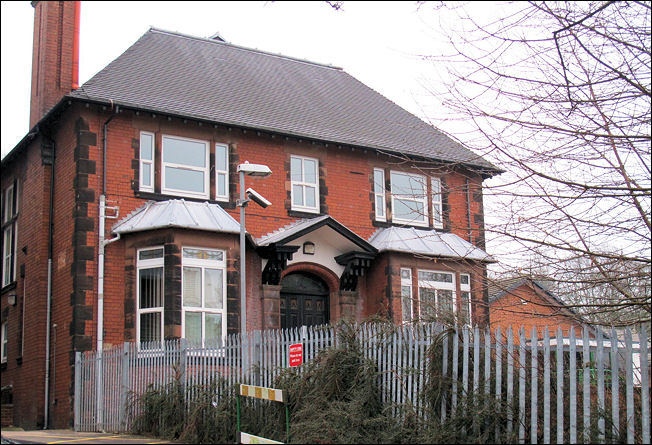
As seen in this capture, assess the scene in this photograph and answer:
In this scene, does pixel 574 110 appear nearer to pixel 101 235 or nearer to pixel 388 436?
pixel 388 436

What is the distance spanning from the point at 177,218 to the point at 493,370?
33.8 feet

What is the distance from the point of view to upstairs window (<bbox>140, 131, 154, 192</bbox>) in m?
20.0

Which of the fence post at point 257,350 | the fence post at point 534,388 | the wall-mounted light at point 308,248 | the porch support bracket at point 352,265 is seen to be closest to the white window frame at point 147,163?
the wall-mounted light at point 308,248

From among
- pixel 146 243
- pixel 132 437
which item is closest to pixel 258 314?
pixel 146 243

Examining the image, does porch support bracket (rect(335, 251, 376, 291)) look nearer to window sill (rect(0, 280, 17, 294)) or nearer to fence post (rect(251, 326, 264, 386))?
fence post (rect(251, 326, 264, 386))

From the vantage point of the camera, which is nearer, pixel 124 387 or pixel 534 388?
pixel 534 388

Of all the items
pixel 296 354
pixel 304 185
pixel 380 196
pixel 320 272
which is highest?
pixel 304 185

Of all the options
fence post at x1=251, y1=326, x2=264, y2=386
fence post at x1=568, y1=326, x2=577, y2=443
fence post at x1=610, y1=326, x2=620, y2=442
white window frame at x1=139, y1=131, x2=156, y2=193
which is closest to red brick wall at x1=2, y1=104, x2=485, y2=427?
white window frame at x1=139, y1=131, x2=156, y2=193

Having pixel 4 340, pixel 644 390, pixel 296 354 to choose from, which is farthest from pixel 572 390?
A: pixel 4 340

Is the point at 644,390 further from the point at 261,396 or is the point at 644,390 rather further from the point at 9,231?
the point at 9,231

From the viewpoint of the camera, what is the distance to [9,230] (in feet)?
81.5

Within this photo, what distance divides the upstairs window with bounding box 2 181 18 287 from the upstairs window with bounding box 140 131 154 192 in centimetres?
604

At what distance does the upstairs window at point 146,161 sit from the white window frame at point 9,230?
5933mm

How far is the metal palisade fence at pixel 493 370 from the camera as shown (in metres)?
8.80
